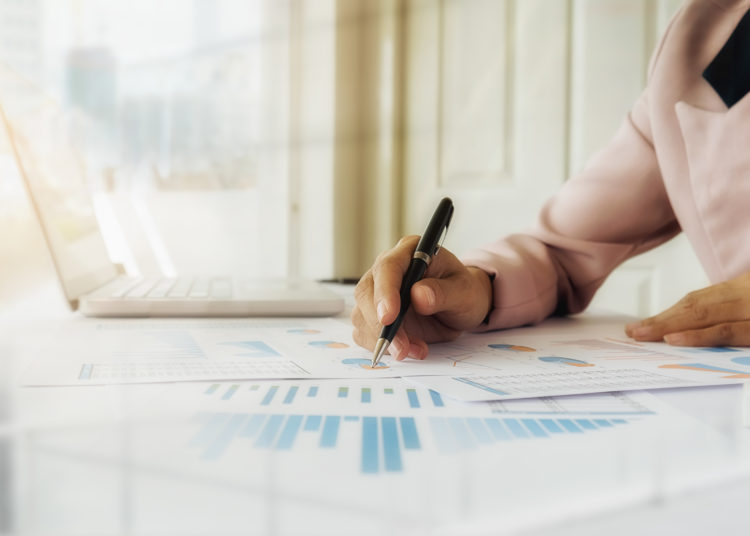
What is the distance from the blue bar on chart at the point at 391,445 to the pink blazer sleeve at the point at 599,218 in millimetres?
460

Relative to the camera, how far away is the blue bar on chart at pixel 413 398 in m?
0.35

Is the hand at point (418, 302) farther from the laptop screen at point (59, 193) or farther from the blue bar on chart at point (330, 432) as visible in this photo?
the laptop screen at point (59, 193)

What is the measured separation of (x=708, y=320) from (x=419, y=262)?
0.27m

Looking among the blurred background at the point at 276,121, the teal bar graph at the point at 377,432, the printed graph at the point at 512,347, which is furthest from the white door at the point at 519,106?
the teal bar graph at the point at 377,432

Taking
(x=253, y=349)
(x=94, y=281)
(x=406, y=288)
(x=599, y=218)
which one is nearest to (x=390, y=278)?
(x=406, y=288)

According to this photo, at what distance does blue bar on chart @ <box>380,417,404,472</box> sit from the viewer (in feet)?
0.81

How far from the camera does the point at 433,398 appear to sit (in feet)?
1.19

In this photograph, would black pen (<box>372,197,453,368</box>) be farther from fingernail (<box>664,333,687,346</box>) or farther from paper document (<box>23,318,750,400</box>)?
fingernail (<box>664,333,687,346</box>)

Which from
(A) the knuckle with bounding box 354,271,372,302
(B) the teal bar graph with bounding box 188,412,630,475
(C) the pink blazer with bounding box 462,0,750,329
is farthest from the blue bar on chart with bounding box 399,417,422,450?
(C) the pink blazer with bounding box 462,0,750,329

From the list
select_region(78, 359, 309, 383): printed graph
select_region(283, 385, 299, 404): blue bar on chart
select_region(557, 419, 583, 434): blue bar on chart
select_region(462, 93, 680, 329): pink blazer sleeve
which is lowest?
select_region(78, 359, 309, 383): printed graph

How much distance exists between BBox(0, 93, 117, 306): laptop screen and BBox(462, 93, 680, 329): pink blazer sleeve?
1.57ft

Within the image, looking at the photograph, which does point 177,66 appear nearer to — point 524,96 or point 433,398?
point 524,96

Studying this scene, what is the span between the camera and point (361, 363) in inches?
18.4

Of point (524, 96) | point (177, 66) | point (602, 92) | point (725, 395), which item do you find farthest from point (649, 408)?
point (177, 66)
